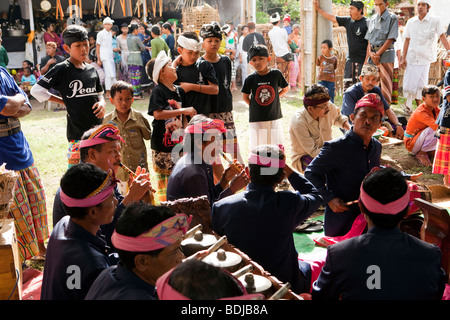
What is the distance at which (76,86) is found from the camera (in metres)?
4.83

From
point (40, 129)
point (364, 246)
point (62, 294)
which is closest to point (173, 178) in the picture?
point (62, 294)

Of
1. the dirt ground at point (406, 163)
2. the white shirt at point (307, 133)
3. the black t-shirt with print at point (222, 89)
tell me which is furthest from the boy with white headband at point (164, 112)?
the dirt ground at point (406, 163)

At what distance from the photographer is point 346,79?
9.31m

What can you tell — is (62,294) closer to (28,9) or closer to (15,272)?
(15,272)

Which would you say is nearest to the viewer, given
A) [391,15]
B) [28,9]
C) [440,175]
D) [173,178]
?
[173,178]

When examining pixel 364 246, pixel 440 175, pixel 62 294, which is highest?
pixel 364 246

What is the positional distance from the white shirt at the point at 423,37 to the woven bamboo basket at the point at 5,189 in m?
8.92

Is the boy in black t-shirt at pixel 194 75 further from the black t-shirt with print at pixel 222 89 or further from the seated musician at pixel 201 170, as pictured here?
the seated musician at pixel 201 170

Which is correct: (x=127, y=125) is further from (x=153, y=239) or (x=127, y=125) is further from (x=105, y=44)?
(x=105, y=44)

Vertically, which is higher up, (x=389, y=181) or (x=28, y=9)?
(x=28, y=9)

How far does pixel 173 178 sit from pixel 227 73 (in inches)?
96.0

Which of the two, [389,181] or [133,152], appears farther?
[133,152]

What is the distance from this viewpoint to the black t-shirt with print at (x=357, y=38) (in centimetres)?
892

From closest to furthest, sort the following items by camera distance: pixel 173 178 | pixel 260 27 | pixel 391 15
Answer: pixel 173 178, pixel 391 15, pixel 260 27
